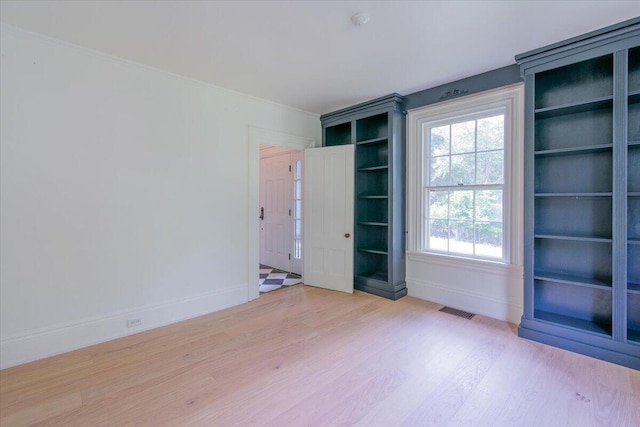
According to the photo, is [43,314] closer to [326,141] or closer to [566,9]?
[326,141]

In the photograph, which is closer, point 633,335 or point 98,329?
point 633,335

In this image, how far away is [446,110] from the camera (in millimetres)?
3396

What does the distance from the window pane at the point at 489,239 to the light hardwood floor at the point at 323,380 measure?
28.3 inches

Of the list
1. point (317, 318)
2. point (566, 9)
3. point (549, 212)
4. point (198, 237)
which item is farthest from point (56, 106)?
point (549, 212)

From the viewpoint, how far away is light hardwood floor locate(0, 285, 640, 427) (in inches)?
67.9

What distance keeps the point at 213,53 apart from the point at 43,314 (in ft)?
8.47

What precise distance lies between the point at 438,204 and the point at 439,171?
1.30 ft

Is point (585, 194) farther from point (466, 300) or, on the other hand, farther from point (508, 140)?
point (466, 300)

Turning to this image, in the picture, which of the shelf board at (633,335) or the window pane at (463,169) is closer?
the shelf board at (633,335)

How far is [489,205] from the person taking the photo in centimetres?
314

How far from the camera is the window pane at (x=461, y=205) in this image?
10.8ft

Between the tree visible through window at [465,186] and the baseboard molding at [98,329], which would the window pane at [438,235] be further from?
the baseboard molding at [98,329]

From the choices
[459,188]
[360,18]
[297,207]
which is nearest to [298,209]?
[297,207]

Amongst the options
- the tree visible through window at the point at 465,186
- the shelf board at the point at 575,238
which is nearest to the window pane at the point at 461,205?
the tree visible through window at the point at 465,186
